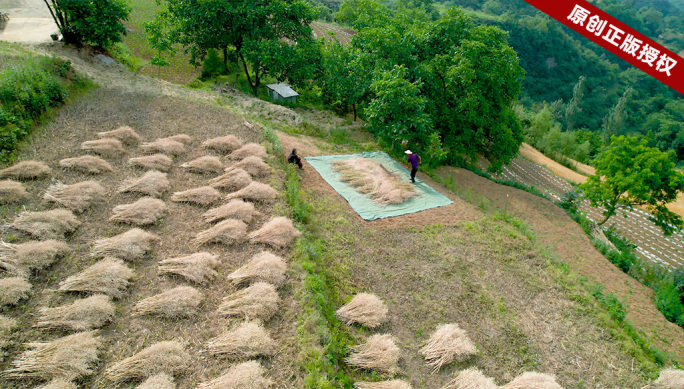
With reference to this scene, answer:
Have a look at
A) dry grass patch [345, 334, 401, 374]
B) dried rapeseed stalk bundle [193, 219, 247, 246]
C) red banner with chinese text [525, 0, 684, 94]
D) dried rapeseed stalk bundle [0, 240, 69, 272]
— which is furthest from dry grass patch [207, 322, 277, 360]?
red banner with chinese text [525, 0, 684, 94]

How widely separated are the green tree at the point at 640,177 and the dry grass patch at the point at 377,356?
15349 millimetres

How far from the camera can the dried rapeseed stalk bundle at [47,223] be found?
306 inches

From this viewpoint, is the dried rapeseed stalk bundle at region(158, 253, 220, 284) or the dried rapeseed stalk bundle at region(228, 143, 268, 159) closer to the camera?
the dried rapeseed stalk bundle at region(158, 253, 220, 284)

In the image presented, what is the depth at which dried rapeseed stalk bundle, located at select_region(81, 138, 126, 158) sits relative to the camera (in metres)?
10.9

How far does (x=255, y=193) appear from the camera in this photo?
10.1 m

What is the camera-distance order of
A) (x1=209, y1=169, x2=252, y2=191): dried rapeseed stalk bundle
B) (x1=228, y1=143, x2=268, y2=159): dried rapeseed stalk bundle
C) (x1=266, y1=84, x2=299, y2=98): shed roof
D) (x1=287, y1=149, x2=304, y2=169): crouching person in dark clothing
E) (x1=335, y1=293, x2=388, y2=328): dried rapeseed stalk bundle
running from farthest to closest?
1. (x1=266, y1=84, x2=299, y2=98): shed roof
2. (x1=287, y1=149, x2=304, y2=169): crouching person in dark clothing
3. (x1=228, y1=143, x2=268, y2=159): dried rapeseed stalk bundle
4. (x1=209, y1=169, x2=252, y2=191): dried rapeseed stalk bundle
5. (x1=335, y1=293, x2=388, y2=328): dried rapeseed stalk bundle

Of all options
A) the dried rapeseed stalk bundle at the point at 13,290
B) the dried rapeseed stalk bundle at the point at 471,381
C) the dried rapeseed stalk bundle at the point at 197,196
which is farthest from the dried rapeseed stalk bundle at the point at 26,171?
the dried rapeseed stalk bundle at the point at 471,381

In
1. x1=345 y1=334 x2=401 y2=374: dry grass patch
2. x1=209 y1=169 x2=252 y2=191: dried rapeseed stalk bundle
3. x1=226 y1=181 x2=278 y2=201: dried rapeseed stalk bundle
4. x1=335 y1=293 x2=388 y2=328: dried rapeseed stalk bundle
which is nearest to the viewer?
x1=345 y1=334 x2=401 y2=374: dry grass patch

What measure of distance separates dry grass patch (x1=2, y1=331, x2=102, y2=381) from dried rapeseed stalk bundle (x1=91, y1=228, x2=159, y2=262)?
6.80 feet

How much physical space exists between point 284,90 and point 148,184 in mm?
13400

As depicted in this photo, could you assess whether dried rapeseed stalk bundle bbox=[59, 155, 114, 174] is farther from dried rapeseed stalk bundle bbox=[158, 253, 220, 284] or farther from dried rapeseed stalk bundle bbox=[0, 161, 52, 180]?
dried rapeseed stalk bundle bbox=[158, 253, 220, 284]

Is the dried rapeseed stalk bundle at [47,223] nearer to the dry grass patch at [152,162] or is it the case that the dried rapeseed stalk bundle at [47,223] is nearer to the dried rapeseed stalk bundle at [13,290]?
the dried rapeseed stalk bundle at [13,290]

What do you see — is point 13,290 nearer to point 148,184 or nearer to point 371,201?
point 148,184

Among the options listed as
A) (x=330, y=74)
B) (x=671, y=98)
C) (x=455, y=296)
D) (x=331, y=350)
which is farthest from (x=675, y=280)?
(x=671, y=98)
